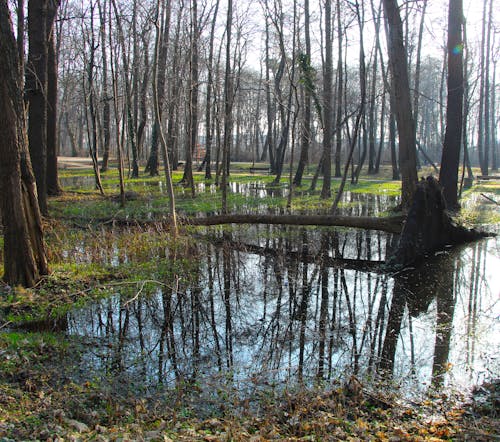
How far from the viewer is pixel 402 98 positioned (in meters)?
14.4

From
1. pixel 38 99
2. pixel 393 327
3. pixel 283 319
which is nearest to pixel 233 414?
pixel 283 319

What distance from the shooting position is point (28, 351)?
5.18 m

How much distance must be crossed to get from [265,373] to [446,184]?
12.6 meters

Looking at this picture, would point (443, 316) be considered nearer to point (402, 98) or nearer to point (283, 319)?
point (283, 319)

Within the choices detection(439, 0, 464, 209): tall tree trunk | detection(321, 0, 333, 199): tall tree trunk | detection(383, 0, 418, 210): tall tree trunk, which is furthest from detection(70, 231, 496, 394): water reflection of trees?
detection(321, 0, 333, 199): tall tree trunk

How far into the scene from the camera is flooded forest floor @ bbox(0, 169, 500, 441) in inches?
155

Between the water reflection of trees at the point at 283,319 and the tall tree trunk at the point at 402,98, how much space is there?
13.7 ft

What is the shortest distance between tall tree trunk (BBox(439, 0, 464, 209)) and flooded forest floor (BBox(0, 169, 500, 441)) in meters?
4.25

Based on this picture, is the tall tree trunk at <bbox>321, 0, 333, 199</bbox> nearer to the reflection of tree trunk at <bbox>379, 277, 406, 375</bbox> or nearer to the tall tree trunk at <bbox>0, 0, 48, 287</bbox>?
the reflection of tree trunk at <bbox>379, 277, 406, 375</bbox>

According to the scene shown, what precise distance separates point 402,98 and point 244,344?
1122 centimetres

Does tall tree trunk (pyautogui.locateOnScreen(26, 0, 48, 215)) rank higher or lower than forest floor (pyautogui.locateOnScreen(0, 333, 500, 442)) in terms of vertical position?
higher

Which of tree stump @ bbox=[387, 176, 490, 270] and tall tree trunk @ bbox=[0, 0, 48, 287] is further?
tree stump @ bbox=[387, 176, 490, 270]

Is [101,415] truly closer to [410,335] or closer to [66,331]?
[66,331]

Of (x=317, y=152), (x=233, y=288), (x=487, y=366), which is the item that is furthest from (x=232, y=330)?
(x=317, y=152)
